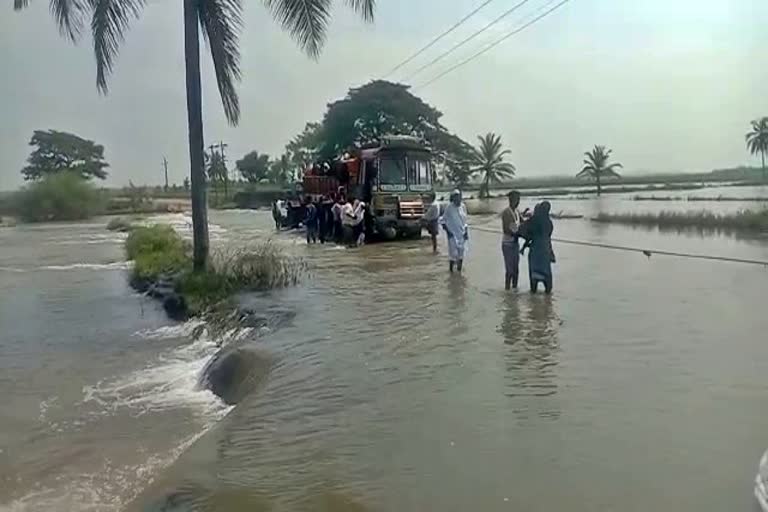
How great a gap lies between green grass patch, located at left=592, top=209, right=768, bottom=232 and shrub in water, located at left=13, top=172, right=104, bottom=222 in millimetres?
58707

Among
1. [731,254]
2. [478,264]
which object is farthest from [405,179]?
[731,254]

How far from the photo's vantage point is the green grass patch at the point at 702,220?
3191 centimetres

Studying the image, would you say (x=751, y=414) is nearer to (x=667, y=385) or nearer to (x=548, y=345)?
(x=667, y=385)

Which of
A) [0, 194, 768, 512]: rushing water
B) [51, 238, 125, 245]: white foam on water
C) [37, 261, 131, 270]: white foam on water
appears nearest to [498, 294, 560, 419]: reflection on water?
[0, 194, 768, 512]: rushing water

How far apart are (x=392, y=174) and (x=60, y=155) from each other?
88692mm

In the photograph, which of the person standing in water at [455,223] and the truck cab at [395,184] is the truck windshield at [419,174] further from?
the person standing in water at [455,223]

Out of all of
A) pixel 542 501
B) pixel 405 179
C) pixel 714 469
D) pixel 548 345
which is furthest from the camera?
pixel 405 179

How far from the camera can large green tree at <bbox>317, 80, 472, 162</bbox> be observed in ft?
214

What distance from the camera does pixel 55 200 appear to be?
81.8 metres

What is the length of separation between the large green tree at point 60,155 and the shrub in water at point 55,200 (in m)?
19.0

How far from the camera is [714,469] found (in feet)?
18.4

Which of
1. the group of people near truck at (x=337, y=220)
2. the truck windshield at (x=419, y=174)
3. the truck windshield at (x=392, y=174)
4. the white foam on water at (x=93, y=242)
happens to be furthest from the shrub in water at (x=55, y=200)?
the truck windshield at (x=419, y=174)

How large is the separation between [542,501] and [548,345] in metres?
4.73

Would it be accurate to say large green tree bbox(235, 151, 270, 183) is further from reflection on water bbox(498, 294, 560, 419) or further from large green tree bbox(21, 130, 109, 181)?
reflection on water bbox(498, 294, 560, 419)
